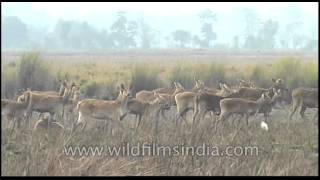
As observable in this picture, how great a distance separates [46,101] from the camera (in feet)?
25.4

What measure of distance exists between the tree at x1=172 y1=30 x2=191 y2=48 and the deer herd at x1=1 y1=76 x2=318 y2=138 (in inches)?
21.1

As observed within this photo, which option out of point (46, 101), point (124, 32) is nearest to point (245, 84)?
point (124, 32)

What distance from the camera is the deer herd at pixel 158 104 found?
7.64m

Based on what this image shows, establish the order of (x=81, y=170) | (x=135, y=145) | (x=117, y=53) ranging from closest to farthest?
(x=81, y=170) → (x=135, y=145) → (x=117, y=53)

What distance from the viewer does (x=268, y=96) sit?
7824 millimetres

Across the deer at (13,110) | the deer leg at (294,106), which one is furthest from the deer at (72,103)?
the deer leg at (294,106)

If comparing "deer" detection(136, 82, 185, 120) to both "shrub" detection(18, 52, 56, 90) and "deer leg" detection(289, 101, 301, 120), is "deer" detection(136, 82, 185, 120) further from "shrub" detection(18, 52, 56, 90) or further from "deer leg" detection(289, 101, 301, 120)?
"deer leg" detection(289, 101, 301, 120)

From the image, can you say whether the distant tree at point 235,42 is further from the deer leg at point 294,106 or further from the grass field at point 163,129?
the deer leg at point 294,106

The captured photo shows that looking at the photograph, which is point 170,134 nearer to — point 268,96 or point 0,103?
point 268,96

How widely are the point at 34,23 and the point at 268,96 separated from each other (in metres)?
3.06

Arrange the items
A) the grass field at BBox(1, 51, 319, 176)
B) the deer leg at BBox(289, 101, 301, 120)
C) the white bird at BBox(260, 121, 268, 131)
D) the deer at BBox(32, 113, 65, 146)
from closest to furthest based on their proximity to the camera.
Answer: the grass field at BBox(1, 51, 319, 176) < the deer at BBox(32, 113, 65, 146) < the white bird at BBox(260, 121, 268, 131) < the deer leg at BBox(289, 101, 301, 120)

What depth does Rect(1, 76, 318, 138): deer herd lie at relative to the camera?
7637mm

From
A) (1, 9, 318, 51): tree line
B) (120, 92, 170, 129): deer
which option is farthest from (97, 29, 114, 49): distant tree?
(120, 92, 170, 129): deer

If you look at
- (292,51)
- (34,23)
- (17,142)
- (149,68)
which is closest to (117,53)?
(149,68)
